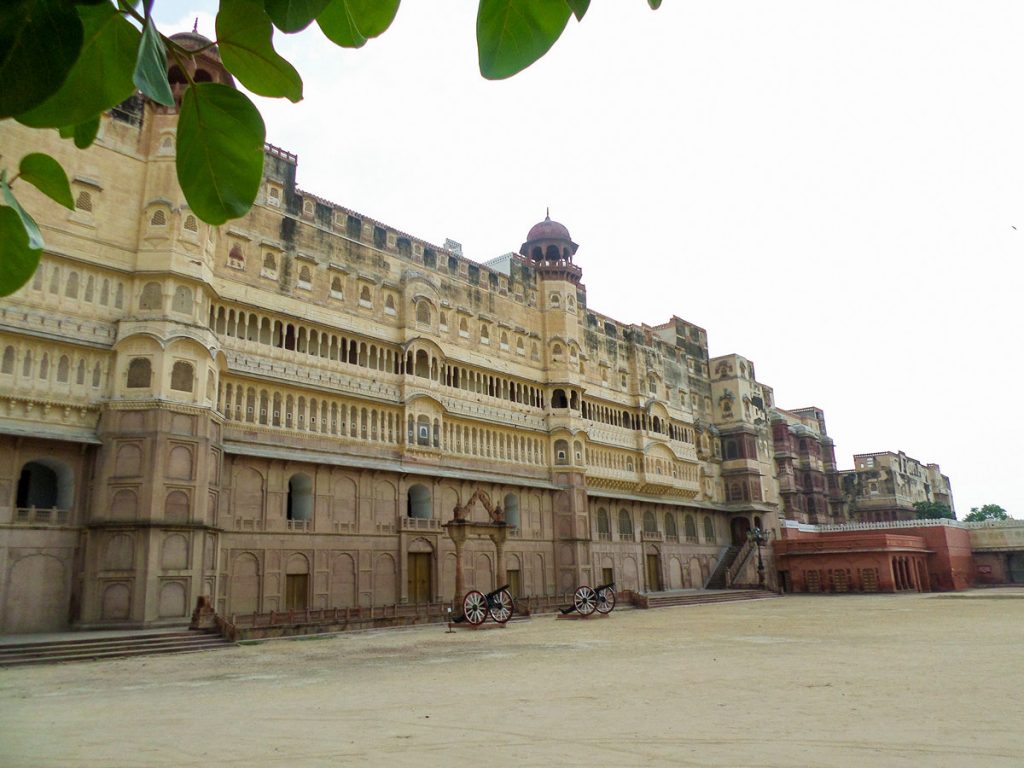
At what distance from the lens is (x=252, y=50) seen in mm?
1122

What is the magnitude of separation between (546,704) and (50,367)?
55.6 feet

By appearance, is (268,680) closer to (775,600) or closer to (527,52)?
(527,52)

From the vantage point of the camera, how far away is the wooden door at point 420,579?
26188mm

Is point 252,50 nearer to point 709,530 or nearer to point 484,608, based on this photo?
point 484,608

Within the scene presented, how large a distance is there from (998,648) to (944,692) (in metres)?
6.15

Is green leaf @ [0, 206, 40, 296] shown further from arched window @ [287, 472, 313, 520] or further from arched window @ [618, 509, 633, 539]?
arched window @ [618, 509, 633, 539]

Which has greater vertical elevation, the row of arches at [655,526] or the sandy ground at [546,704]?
the row of arches at [655,526]

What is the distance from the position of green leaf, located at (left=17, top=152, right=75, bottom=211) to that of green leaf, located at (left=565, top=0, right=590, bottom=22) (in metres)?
0.85

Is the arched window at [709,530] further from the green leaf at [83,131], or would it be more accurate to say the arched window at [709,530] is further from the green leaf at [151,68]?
the green leaf at [151,68]

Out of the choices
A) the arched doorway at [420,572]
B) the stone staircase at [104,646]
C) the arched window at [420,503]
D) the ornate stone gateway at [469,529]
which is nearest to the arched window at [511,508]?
the arched window at [420,503]

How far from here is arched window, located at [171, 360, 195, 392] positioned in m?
20.3

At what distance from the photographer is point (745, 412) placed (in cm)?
4531

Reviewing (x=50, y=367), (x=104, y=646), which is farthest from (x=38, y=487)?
(x=104, y=646)

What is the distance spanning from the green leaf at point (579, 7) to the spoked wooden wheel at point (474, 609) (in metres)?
21.5
